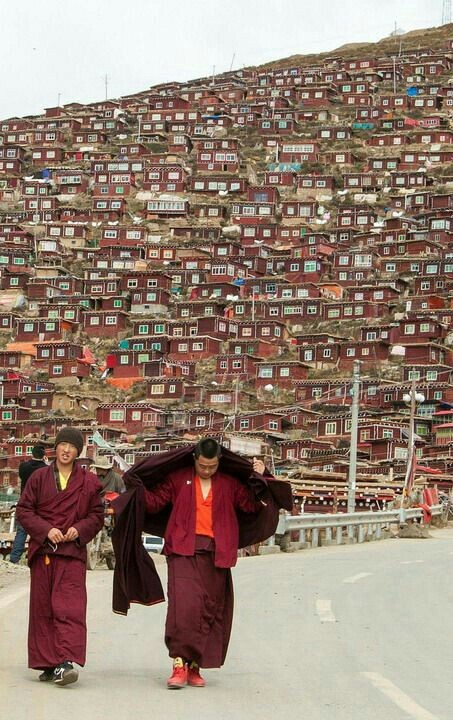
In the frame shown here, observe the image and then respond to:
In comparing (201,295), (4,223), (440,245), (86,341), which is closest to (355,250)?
(440,245)

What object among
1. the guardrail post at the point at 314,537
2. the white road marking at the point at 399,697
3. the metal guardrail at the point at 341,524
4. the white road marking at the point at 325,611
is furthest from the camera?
the guardrail post at the point at 314,537

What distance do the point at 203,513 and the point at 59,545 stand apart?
3.02 feet

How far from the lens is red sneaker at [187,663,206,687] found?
8.99 m

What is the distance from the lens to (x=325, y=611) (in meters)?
13.7

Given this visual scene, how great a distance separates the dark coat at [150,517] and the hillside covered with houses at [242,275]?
114 feet

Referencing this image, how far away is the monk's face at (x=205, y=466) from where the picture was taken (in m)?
9.34

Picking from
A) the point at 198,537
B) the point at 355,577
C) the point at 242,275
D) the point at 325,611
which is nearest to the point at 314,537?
the point at 355,577

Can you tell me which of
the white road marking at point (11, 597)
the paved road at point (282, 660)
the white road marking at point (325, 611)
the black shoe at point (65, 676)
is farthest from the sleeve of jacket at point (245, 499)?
the white road marking at point (11, 597)

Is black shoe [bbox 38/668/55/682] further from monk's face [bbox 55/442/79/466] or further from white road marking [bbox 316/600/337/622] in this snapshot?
white road marking [bbox 316/600/337/622]

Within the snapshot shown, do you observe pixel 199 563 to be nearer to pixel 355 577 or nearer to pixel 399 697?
pixel 399 697

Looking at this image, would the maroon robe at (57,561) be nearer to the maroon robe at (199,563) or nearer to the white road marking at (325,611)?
the maroon robe at (199,563)

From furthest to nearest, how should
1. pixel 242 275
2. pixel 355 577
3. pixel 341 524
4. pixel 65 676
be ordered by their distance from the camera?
pixel 242 275
pixel 341 524
pixel 355 577
pixel 65 676

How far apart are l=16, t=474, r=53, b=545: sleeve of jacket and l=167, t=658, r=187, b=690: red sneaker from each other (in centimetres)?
114

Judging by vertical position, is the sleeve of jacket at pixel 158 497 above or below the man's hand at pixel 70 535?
above
